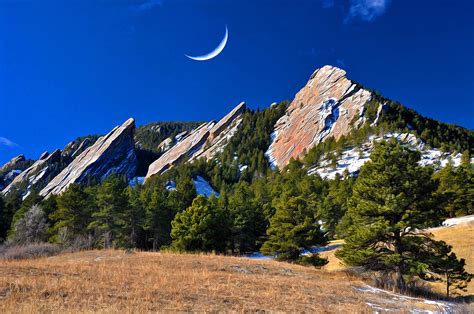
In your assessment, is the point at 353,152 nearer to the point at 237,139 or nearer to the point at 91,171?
the point at 237,139

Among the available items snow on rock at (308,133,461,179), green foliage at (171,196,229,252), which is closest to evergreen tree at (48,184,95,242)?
green foliage at (171,196,229,252)

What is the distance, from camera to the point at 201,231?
3475 centimetres

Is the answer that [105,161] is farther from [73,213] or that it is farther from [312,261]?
[312,261]

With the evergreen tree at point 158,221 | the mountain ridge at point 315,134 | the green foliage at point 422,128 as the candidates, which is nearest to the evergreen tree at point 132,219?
the evergreen tree at point 158,221

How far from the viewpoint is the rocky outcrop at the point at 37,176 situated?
15001 centimetres

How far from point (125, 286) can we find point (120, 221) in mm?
35320

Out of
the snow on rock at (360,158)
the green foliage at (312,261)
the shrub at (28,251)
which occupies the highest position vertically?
the snow on rock at (360,158)

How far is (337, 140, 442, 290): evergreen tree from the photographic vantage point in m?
17.6

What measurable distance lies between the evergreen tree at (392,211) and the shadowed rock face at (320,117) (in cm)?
10948

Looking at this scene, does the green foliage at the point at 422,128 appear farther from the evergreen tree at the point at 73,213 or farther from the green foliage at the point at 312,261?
the evergreen tree at the point at 73,213

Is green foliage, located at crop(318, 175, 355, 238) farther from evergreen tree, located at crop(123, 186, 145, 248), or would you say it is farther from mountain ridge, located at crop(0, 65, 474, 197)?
mountain ridge, located at crop(0, 65, 474, 197)

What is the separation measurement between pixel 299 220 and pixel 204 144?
455 ft

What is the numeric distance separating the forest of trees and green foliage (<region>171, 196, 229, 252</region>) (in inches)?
4.0

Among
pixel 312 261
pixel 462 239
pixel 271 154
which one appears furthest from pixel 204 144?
pixel 312 261
